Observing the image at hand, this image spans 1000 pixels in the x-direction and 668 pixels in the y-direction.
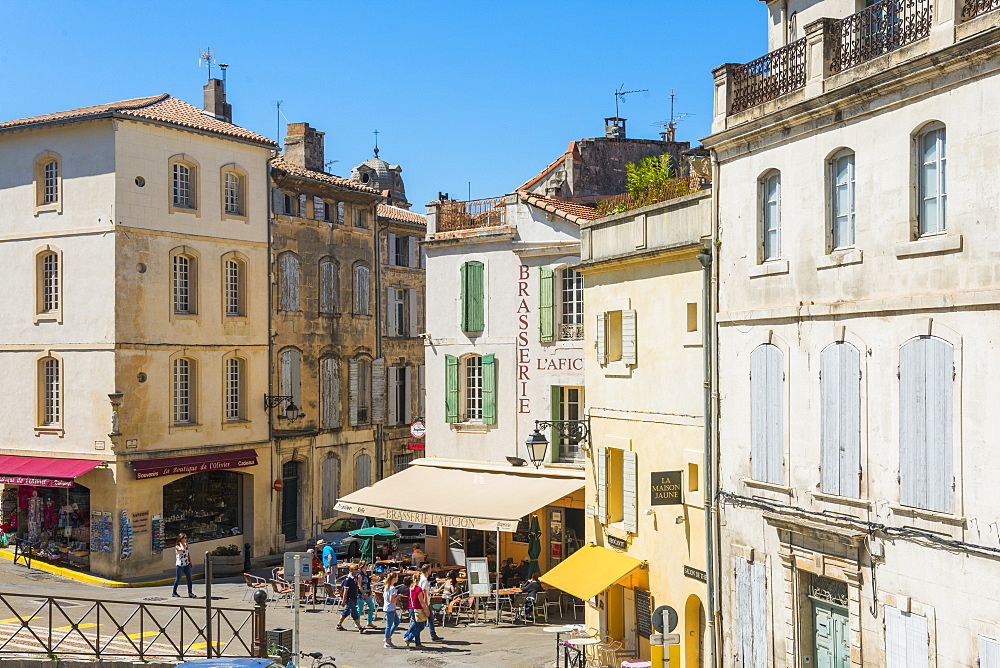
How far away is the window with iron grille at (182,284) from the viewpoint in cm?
3259

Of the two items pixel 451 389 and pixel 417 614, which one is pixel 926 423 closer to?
pixel 417 614

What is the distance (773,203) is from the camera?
56.4 ft

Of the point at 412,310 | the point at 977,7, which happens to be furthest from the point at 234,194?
the point at 977,7

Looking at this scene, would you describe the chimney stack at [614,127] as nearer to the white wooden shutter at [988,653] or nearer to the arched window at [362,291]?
the arched window at [362,291]

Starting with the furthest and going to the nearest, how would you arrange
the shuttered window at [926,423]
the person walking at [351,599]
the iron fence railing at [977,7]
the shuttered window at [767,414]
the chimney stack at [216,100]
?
the chimney stack at [216,100] < the person walking at [351,599] < the shuttered window at [767,414] < the shuttered window at [926,423] < the iron fence railing at [977,7]

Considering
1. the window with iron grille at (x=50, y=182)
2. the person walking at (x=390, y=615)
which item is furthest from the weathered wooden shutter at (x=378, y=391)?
the person walking at (x=390, y=615)

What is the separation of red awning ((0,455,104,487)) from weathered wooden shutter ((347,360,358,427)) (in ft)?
32.8

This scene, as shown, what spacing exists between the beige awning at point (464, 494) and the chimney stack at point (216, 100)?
1497 centimetres

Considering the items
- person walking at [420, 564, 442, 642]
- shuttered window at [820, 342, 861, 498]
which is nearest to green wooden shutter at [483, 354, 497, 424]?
person walking at [420, 564, 442, 642]

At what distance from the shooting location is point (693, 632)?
64.6ft

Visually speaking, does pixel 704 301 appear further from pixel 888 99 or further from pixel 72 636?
pixel 72 636

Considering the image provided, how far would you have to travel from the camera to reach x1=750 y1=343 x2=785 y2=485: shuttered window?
1688 cm

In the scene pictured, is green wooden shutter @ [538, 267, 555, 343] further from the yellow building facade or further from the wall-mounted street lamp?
the wall-mounted street lamp

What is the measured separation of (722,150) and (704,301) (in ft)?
8.02
